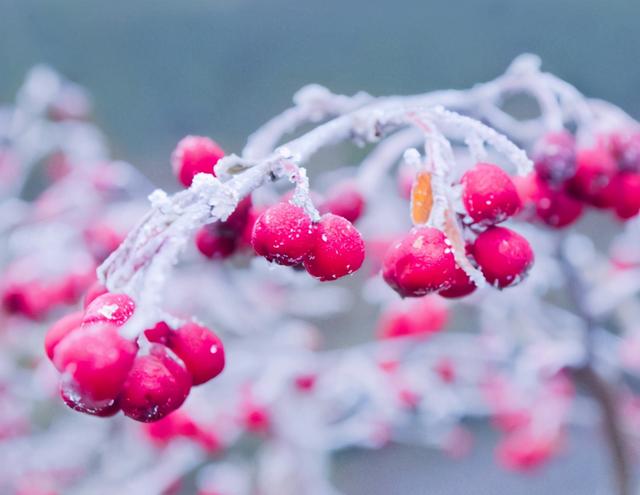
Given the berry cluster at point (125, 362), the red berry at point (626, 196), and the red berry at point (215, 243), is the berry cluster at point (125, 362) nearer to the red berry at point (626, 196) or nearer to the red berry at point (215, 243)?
the red berry at point (215, 243)

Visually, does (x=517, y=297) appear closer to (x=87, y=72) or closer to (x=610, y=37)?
(x=610, y=37)

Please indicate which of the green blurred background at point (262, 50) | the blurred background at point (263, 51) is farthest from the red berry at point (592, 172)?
the green blurred background at point (262, 50)

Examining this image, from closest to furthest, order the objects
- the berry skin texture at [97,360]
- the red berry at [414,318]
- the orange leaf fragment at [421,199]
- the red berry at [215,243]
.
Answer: the berry skin texture at [97,360] → the orange leaf fragment at [421,199] → the red berry at [215,243] → the red berry at [414,318]

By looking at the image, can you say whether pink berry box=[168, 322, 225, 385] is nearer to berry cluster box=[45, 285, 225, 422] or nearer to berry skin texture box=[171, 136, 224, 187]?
berry cluster box=[45, 285, 225, 422]

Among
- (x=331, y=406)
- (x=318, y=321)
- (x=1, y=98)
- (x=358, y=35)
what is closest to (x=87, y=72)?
(x=1, y=98)

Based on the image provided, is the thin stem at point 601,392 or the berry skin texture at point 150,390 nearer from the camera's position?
the berry skin texture at point 150,390
